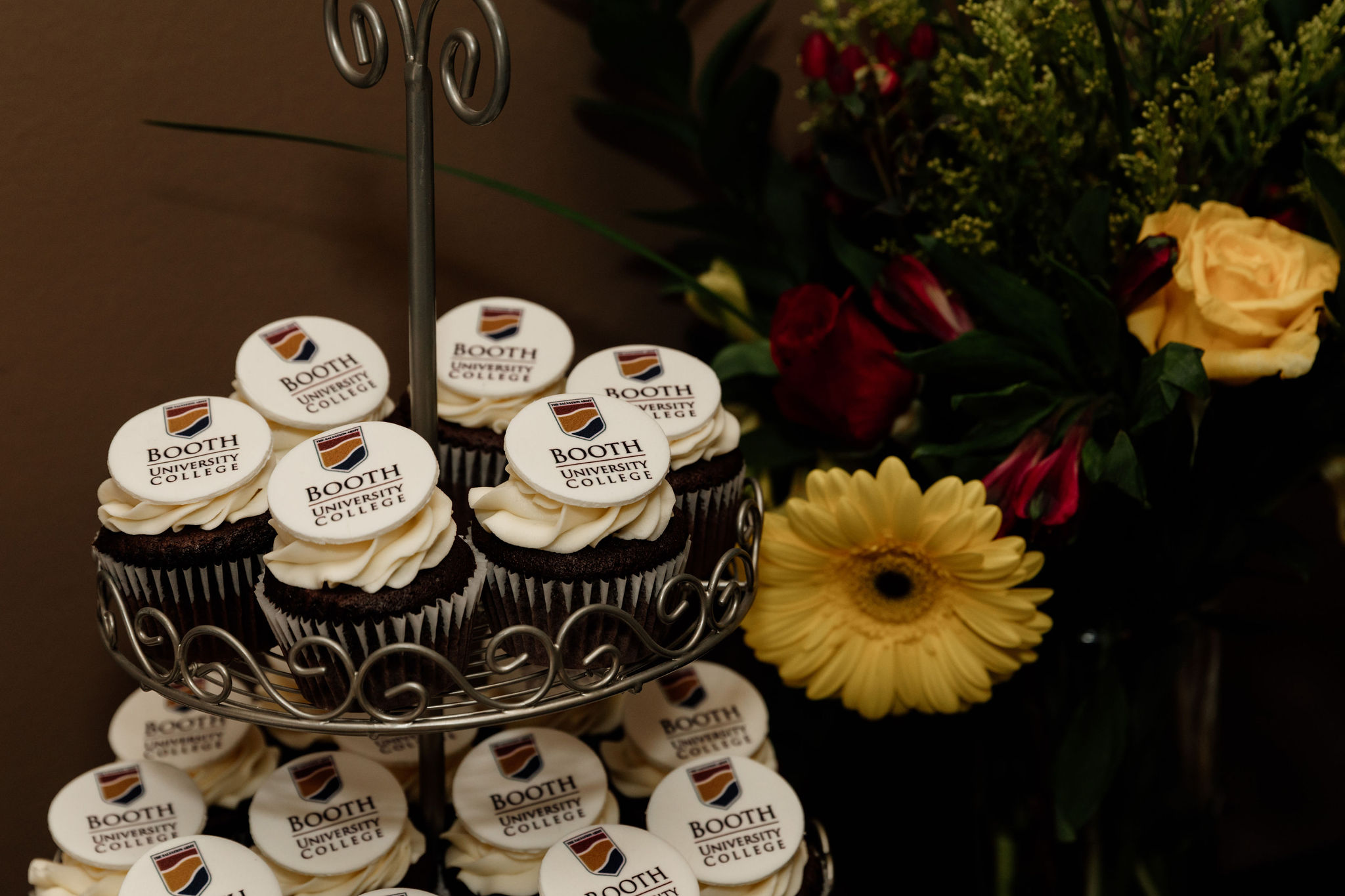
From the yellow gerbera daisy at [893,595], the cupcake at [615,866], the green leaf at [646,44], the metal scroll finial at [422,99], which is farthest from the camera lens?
the green leaf at [646,44]

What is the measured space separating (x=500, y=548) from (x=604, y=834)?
0.25 meters

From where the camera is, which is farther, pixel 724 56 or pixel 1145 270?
pixel 724 56

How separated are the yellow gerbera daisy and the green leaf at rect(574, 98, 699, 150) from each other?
504mm

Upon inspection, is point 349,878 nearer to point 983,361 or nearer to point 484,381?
point 484,381

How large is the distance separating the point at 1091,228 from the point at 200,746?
0.96 m

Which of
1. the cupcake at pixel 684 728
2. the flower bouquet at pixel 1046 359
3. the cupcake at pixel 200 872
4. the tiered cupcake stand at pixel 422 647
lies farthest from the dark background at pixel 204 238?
the cupcake at pixel 200 872

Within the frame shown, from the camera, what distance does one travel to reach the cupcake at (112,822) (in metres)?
0.89

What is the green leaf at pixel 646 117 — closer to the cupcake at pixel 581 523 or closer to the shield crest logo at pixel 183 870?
the cupcake at pixel 581 523

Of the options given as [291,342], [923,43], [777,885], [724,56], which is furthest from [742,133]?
[777,885]

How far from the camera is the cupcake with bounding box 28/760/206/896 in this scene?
2.93ft

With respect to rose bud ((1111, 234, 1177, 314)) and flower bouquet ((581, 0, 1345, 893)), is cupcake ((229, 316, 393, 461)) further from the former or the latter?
rose bud ((1111, 234, 1177, 314))

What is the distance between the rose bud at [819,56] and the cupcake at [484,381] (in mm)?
400

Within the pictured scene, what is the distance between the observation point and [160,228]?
1.08m

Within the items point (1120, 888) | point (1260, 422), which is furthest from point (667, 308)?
point (1120, 888)
